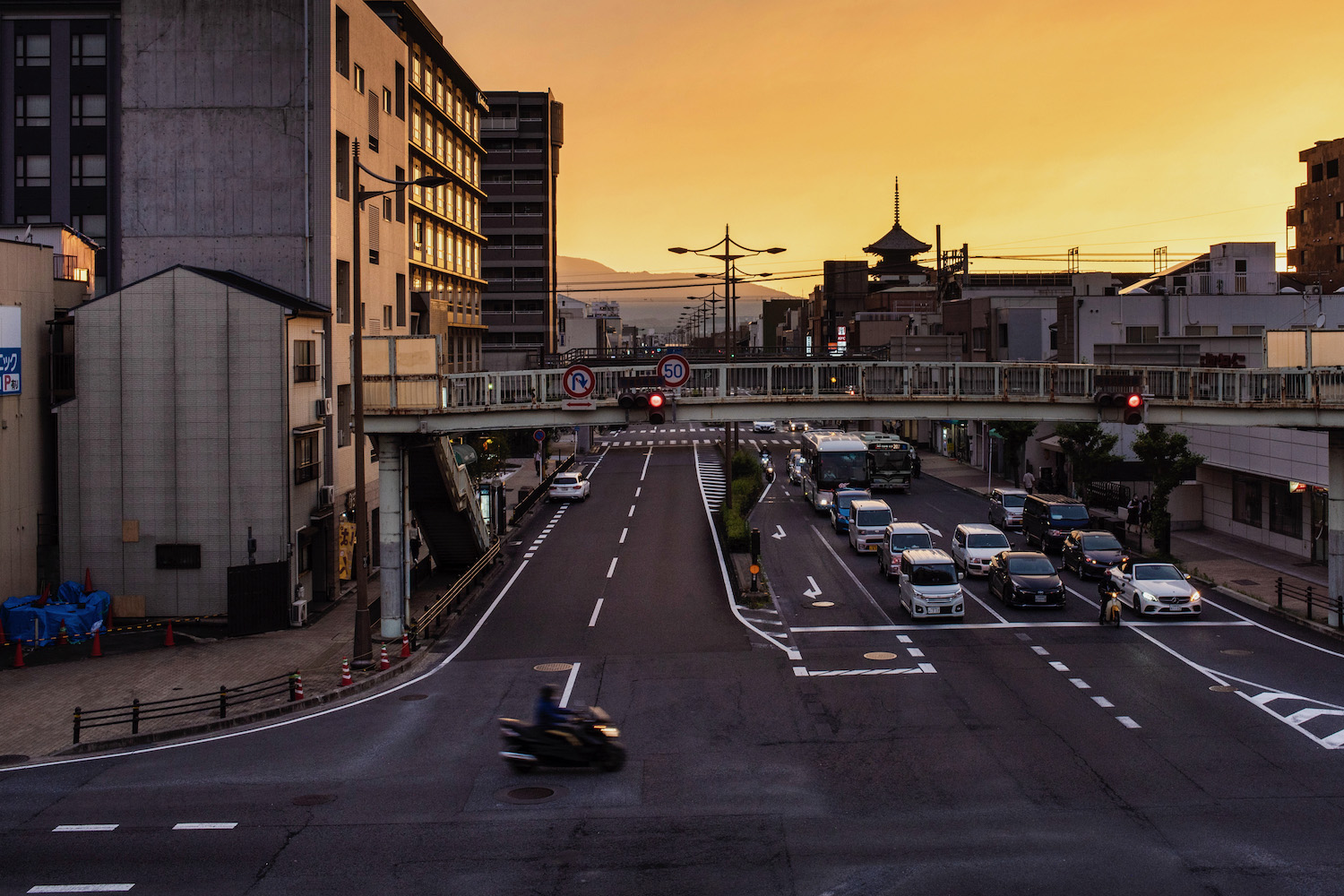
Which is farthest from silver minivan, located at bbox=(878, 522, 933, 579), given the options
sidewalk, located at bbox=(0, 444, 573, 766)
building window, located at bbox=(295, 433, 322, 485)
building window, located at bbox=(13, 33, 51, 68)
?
building window, located at bbox=(13, 33, 51, 68)

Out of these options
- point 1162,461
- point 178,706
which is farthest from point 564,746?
point 1162,461

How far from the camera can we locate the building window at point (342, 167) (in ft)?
128

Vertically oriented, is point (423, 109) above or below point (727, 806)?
above

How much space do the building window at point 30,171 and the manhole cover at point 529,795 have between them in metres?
43.9

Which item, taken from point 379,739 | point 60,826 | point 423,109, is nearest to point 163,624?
point 379,739

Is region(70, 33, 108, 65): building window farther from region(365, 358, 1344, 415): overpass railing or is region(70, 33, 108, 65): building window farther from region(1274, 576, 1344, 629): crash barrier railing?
region(1274, 576, 1344, 629): crash barrier railing

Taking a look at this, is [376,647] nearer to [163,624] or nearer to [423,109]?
[163,624]

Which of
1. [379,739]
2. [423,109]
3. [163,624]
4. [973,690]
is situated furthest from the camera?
[423,109]

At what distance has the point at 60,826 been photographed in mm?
16250

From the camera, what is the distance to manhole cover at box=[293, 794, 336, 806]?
1711 cm

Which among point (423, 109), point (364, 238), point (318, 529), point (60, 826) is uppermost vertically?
point (423, 109)

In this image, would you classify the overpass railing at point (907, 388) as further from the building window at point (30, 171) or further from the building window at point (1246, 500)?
the building window at point (30, 171)

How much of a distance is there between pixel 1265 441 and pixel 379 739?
36.4 meters

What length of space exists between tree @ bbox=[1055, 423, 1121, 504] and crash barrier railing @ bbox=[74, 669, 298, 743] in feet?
124
